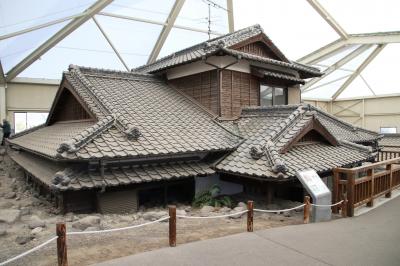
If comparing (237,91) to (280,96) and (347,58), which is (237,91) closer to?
(280,96)

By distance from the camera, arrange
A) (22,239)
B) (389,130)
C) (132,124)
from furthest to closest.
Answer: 1. (389,130)
2. (132,124)
3. (22,239)

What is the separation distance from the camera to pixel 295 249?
5332 millimetres

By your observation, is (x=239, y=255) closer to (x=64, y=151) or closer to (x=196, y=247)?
(x=196, y=247)

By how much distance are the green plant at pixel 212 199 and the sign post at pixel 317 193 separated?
2241mm

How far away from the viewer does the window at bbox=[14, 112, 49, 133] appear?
18359 millimetres

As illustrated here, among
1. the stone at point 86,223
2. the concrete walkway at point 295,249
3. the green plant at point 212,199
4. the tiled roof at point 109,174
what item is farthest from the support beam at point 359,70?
the stone at point 86,223

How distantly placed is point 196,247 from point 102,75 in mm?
8137

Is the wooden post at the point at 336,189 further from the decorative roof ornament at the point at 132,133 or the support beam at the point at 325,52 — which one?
the support beam at the point at 325,52

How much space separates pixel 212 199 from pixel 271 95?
586 cm

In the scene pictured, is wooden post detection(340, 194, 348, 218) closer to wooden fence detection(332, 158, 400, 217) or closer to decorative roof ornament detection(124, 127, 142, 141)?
wooden fence detection(332, 158, 400, 217)

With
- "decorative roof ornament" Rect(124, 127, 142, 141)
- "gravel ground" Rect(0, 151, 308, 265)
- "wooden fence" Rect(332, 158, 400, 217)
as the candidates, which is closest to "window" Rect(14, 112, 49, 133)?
"gravel ground" Rect(0, 151, 308, 265)

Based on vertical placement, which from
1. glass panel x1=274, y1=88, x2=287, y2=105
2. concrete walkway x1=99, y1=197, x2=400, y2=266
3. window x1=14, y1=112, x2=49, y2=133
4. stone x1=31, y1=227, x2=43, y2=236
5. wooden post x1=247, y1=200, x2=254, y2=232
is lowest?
concrete walkway x1=99, y1=197, x2=400, y2=266

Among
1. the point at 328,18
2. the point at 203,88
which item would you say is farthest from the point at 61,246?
the point at 328,18

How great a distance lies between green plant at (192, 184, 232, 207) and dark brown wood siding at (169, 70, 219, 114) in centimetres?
302
